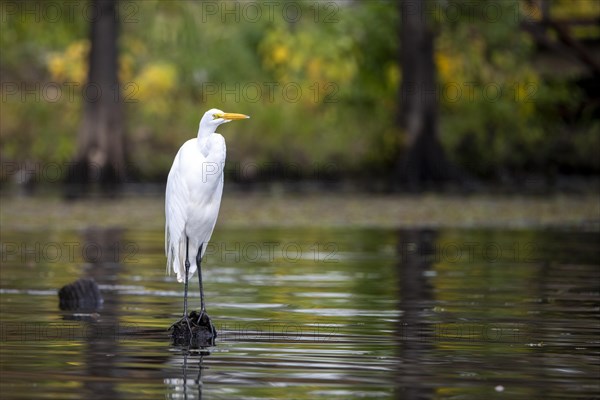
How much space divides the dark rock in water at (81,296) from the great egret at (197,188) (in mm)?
1739

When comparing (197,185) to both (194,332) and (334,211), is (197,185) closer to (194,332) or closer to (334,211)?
(194,332)

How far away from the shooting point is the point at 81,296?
13.8 m

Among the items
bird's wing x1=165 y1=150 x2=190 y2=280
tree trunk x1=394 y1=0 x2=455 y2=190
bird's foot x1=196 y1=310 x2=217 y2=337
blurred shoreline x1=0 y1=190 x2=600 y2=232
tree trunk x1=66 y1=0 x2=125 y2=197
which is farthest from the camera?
tree trunk x1=394 y1=0 x2=455 y2=190

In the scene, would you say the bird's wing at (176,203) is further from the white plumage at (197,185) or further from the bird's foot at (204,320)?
the bird's foot at (204,320)

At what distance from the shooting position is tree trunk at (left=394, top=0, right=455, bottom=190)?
39.6 m

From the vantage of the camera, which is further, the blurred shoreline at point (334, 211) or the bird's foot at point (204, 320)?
the blurred shoreline at point (334, 211)

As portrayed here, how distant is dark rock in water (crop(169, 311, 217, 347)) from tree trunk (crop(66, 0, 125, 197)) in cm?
2744

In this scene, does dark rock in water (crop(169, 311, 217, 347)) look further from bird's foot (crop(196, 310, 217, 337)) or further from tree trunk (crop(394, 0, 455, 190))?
tree trunk (crop(394, 0, 455, 190))

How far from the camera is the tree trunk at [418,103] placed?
39562 mm

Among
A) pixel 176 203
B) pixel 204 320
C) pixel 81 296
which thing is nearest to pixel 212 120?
pixel 176 203

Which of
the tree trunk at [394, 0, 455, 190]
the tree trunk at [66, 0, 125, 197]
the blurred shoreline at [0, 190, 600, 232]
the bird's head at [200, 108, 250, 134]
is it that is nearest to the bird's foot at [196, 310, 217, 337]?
the bird's head at [200, 108, 250, 134]

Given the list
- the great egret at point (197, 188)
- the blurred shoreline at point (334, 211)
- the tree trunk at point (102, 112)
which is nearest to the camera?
the great egret at point (197, 188)

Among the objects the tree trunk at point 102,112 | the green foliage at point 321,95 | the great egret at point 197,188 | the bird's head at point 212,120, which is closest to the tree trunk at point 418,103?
the green foliage at point 321,95

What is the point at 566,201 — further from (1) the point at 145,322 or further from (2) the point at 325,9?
(1) the point at 145,322
